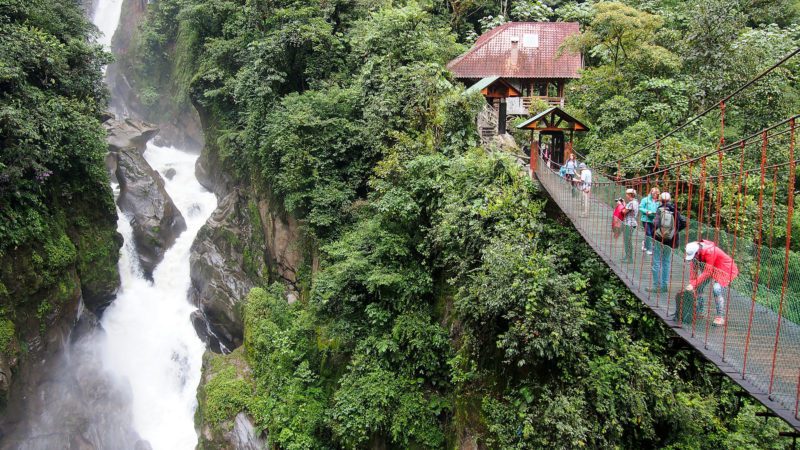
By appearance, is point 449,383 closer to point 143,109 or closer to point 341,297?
point 341,297

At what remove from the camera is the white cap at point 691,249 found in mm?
7418

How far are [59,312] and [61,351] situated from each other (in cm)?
144

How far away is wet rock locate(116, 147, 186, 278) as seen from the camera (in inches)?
869

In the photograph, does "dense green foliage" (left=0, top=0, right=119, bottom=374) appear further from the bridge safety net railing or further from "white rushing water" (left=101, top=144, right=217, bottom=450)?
the bridge safety net railing

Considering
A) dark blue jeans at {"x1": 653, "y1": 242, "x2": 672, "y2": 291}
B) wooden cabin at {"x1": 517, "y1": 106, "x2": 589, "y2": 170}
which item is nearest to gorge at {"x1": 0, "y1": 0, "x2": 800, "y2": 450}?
wooden cabin at {"x1": 517, "y1": 106, "x2": 589, "y2": 170}

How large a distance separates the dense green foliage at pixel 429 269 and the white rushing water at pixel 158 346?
11.3 ft

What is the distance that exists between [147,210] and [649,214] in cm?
2052

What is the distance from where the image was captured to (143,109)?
119 feet

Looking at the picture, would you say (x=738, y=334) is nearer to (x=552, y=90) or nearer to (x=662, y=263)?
→ (x=662, y=263)

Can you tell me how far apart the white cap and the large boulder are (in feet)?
51.5

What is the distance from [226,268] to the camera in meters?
20.7

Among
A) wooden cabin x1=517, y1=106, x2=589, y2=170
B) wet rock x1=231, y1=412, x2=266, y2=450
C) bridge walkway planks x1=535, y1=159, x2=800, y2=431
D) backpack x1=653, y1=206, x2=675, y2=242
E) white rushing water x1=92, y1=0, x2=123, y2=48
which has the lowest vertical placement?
wet rock x1=231, y1=412, x2=266, y2=450

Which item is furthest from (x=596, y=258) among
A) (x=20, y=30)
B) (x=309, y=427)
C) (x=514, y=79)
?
(x=20, y=30)

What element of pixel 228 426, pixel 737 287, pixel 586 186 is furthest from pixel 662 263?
pixel 228 426
